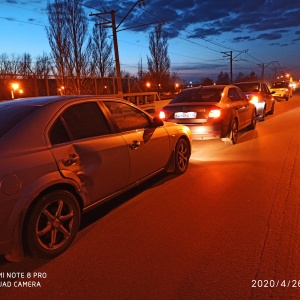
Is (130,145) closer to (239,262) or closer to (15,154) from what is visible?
(15,154)

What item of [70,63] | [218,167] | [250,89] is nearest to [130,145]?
[218,167]

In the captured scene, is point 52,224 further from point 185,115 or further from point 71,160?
point 185,115

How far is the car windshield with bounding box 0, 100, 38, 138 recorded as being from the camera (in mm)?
3408

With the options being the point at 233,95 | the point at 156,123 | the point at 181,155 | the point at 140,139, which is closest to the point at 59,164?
the point at 140,139

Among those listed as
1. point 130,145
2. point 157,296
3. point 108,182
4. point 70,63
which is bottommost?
point 157,296

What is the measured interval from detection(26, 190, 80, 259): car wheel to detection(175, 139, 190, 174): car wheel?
9.07 feet

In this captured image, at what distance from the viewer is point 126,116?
493cm

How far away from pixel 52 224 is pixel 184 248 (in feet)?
4.48

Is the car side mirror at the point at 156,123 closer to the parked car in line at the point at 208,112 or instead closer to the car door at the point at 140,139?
the car door at the point at 140,139

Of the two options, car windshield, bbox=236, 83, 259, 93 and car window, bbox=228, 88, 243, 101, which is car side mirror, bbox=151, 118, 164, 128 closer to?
car window, bbox=228, 88, 243, 101

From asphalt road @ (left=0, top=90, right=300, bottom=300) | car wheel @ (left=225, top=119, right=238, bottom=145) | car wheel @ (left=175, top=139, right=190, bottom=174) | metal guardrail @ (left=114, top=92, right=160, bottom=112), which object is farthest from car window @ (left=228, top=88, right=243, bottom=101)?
metal guardrail @ (left=114, top=92, right=160, bottom=112)

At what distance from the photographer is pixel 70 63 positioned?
27.9 m

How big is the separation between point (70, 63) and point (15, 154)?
26.3 meters

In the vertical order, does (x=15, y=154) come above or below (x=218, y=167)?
above
